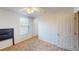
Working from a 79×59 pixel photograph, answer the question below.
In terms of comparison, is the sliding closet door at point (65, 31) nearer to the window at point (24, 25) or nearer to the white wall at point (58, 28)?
the white wall at point (58, 28)

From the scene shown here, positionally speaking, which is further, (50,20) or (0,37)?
(50,20)

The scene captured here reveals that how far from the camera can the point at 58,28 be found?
1.54 m

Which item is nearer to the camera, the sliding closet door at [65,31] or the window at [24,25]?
the sliding closet door at [65,31]

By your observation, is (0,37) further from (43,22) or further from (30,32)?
(43,22)

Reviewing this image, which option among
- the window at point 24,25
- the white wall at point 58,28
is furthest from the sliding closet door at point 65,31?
the window at point 24,25

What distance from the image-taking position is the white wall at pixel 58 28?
1490 mm

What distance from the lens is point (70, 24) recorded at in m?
1.48

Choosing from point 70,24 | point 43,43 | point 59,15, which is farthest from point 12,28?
point 70,24

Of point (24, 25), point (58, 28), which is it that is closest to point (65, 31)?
point (58, 28)

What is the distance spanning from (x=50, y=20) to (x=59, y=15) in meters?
0.19

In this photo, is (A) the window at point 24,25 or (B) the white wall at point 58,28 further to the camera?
(A) the window at point 24,25

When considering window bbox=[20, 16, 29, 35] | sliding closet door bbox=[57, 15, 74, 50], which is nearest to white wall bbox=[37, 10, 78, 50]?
sliding closet door bbox=[57, 15, 74, 50]

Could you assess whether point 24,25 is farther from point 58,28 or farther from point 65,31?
point 65,31
